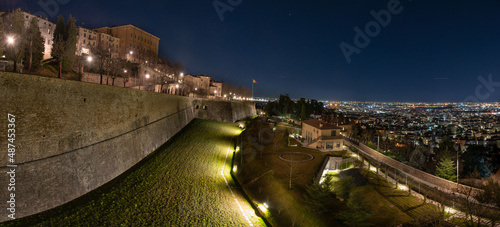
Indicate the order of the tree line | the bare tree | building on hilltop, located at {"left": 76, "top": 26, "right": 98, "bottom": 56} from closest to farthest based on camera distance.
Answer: the bare tree → building on hilltop, located at {"left": 76, "top": 26, "right": 98, "bottom": 56} → the tree line

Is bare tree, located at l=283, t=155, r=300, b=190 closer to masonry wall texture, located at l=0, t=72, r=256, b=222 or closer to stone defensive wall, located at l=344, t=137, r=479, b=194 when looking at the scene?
stone defensive wall, located at l=344, t=137, r=479, b=194

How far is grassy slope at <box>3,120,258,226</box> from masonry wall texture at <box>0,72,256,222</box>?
74 cm

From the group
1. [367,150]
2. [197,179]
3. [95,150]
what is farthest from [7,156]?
[367,150]

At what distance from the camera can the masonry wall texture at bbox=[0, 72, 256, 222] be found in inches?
368

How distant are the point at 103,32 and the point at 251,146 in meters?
56.7

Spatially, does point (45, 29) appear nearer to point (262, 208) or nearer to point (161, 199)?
point (161, 199)

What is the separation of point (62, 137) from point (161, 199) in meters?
6.37

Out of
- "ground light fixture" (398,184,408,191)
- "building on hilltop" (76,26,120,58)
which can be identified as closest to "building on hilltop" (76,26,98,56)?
"building on hilltop" (76,26,120,58)

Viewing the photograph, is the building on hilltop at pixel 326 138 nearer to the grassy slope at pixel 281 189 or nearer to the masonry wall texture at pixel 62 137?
the grassy slope at pixel 281 189

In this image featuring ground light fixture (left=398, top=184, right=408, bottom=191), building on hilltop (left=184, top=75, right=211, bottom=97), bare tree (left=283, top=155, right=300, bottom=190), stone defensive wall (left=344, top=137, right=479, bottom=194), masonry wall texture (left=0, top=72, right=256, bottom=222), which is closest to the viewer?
masonry wall texture (left=0, top=72, right=256, bottom=222)

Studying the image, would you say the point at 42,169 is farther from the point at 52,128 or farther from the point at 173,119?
the point at 173,119

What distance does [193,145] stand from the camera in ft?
82.8

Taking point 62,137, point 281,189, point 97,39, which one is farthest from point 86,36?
point 281,189

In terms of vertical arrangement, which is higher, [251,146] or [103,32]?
[103,32]
